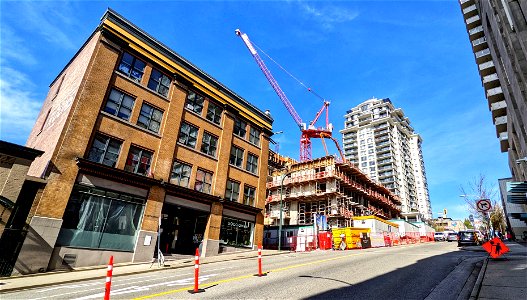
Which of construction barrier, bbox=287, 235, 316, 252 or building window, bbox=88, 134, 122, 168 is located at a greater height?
building window, bbox=88, 134, 122, 168

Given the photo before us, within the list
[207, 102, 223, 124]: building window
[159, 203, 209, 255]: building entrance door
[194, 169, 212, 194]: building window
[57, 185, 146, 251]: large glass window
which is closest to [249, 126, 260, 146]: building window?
Result: [207, 102, 223, 124]: building window

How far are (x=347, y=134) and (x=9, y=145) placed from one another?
131m

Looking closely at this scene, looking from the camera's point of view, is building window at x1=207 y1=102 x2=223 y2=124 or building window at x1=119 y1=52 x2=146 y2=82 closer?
building window at x1=119 y1=52 x2=146 y2=82

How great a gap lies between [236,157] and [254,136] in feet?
12.7

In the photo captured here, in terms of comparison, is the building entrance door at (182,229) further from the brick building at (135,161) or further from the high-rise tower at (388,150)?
the high-rise tower at (388,150)

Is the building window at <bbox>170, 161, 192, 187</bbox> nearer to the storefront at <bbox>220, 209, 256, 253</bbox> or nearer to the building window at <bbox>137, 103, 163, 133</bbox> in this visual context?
the building window at <bbox>137, 103, 163, 133</bbox>

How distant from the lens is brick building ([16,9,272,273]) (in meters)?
16.0

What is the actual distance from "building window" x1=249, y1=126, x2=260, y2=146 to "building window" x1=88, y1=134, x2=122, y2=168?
14002 millimetres

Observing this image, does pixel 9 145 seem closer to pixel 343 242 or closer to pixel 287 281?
pixel 287 281

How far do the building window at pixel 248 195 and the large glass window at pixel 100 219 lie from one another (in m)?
10.6

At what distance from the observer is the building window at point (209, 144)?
25.2m

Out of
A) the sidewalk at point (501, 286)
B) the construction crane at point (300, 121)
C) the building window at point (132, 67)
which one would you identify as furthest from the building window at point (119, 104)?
the construction crane at point (300, 121)

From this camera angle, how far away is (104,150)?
723 inches

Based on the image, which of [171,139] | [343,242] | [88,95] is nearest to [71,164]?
[88,95]
